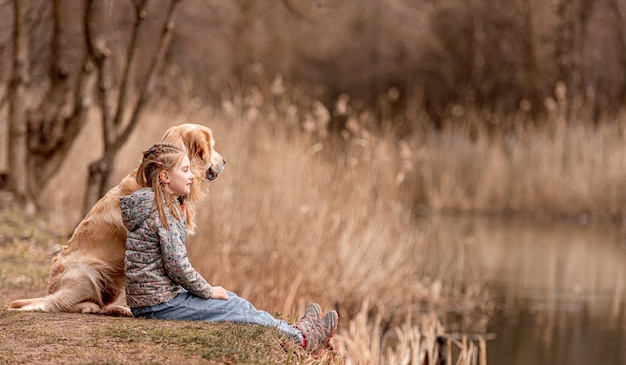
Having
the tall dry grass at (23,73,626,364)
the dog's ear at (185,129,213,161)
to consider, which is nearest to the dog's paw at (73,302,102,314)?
the dog's ear at (185,129,213,161)

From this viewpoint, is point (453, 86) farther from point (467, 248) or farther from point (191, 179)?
point (191, 179)

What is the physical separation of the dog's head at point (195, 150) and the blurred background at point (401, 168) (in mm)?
1964

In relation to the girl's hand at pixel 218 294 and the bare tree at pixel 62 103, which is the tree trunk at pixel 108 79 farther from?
the girl's hand at pixel 218 294

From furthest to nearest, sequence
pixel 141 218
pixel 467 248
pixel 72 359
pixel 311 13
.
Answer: pixel 311 13
pixel 467 248
pixel 141 218
pixel 72 359

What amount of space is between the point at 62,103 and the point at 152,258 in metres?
5.48

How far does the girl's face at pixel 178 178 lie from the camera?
4254 millimetres

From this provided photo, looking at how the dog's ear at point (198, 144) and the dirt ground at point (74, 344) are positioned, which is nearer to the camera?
the dirt ground at point (74, 344)

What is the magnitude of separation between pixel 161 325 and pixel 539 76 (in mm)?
20530

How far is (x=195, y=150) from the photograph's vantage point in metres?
4.45

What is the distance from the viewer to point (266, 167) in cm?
859

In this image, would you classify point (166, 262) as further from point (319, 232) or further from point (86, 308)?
point (319, 232)

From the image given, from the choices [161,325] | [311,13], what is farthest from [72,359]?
[311,13]

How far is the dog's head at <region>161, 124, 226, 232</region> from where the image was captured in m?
4.42

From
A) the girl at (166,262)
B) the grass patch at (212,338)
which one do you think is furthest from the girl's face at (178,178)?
the grass patch at (212,338)
